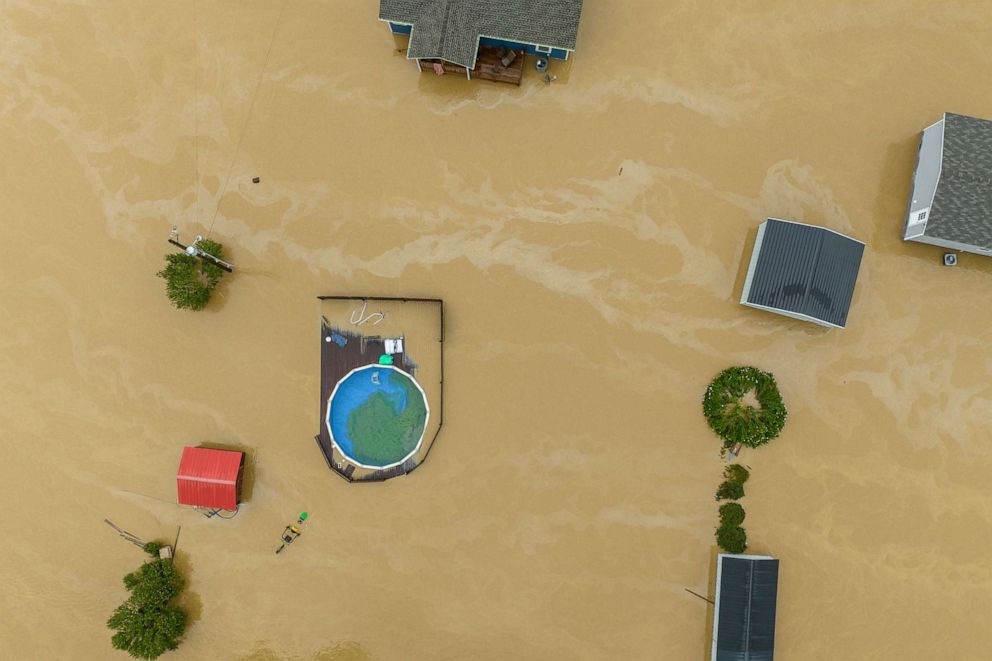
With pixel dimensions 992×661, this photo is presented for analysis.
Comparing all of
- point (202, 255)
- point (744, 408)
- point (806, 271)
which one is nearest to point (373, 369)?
point (202, 255)

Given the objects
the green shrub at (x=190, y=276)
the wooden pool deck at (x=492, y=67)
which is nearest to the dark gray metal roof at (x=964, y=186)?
the wooden pool deck at (x=492, y=67)

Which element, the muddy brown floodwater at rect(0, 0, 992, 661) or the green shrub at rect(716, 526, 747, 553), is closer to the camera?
the green shrub at rect(716, 526, 747, 553)

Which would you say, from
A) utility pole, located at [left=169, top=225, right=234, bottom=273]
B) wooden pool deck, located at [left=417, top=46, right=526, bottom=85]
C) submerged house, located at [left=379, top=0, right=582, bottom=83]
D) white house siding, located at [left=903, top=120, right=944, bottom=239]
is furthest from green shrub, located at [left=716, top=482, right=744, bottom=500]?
utility pole, located at [left=169, top=225, right=234, bottom=273]

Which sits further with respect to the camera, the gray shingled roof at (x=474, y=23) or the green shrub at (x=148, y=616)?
the green shrub at (x=148, y=616)

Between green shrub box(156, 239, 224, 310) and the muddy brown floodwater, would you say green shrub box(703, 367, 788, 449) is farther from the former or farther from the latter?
green shrub box(156, 239, 224, 310)

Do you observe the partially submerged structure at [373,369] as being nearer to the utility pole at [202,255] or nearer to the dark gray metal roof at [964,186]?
the utility pole at [202,255]

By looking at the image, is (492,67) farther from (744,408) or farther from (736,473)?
(736,473)
